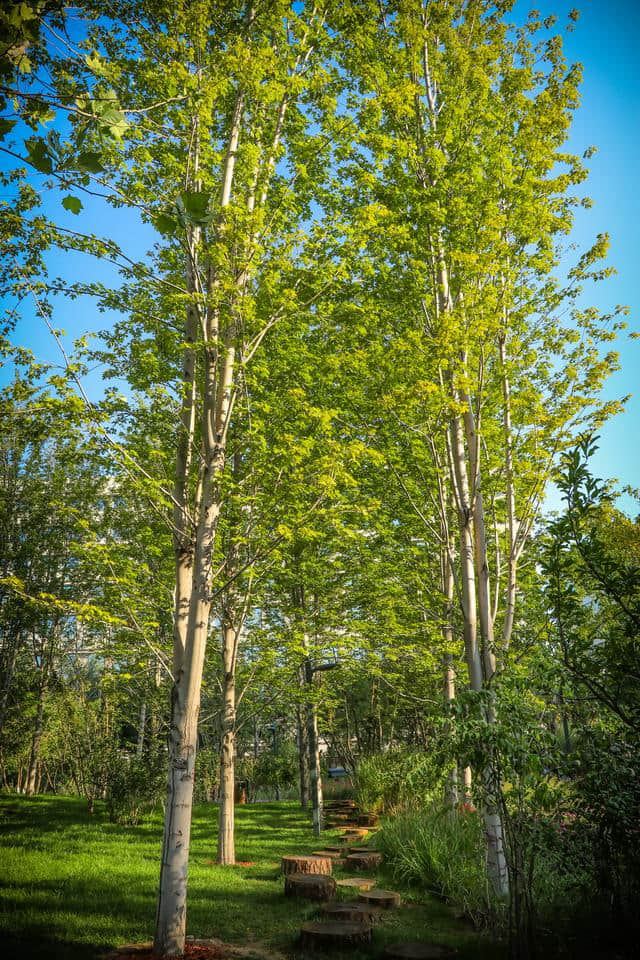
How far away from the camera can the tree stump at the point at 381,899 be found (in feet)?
21.8

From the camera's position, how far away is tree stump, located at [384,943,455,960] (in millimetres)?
4680

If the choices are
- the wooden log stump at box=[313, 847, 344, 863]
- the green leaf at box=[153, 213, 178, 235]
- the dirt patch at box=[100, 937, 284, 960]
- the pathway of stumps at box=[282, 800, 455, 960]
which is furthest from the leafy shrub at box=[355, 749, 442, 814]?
the green leaf at box=[153, 213, 178, 235]

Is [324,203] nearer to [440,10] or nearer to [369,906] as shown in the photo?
[440,10]

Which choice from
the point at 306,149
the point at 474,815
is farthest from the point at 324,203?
the point at 474,815

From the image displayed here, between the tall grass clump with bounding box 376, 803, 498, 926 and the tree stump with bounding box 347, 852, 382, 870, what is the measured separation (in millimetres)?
221

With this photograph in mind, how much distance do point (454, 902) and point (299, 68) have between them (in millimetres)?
10415

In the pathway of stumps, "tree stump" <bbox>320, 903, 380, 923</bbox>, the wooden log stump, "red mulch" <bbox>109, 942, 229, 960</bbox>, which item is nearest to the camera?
"red mulch" <bbox>109, 942, 229, 960</bbox>

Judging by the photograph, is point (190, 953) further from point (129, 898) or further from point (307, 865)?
point (307, 865)

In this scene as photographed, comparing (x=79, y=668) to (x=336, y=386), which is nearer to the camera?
(x=336, y=386)

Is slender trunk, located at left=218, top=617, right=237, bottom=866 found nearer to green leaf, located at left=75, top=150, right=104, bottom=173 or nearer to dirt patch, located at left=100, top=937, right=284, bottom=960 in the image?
dirt patch, located at left=100, top=937, right=284, bottom=960

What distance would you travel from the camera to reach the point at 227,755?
396 inches

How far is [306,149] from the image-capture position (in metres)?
6.69

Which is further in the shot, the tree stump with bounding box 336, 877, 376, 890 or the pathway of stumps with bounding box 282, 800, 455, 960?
the tree stump with bounding box 336, 877, 376, 890

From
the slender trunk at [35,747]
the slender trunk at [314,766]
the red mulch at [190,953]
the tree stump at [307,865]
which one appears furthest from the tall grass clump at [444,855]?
the slender trunk at [35,747]
